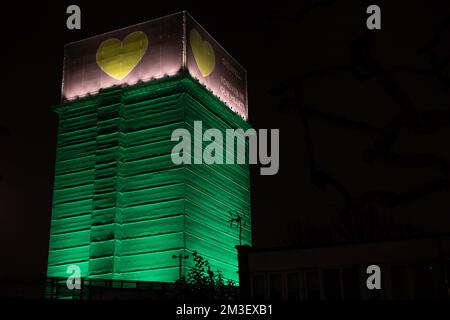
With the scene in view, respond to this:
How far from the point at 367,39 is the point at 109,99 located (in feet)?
187

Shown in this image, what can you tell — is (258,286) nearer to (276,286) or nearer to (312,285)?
(276,286)

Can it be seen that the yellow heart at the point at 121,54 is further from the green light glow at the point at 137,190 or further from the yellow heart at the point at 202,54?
the yellow heart at the point at 202,54

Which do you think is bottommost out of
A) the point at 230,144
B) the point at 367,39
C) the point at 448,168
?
the point at 448,168

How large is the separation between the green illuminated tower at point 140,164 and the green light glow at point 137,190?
0.13m

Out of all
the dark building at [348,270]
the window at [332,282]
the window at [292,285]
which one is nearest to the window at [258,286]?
the dark building at [348,270]

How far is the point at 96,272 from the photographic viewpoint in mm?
66062

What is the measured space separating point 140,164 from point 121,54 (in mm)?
14386

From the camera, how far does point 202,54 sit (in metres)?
75.9

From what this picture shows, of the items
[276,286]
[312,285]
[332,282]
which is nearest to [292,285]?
[276,286]

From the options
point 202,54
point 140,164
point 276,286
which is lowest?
point 276,286

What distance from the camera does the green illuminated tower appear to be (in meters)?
66.7

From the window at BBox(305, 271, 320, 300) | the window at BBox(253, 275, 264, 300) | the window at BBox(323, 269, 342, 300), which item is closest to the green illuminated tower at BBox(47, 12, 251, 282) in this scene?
the window at BBox(253, 275, 264, 300)
